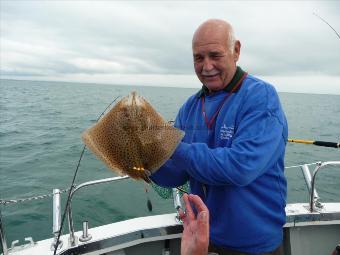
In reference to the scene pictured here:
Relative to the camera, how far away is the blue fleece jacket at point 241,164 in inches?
95.3

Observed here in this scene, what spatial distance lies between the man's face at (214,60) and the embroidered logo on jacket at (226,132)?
450 mm

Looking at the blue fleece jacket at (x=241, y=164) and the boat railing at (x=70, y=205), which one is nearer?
the blue fleece jacket at (x=241, y=164)

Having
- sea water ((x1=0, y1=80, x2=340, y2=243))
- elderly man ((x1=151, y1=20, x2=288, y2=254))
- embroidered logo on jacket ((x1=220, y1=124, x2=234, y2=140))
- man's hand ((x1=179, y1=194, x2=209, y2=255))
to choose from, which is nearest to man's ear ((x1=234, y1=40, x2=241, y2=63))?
elderly man ((x1=151, y1=20, x2=288, y2=254))

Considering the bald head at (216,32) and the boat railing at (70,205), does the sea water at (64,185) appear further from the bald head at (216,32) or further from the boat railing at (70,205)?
the bald head at (216,32)

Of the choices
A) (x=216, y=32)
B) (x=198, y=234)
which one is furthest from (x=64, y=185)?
(x=198, y=234)

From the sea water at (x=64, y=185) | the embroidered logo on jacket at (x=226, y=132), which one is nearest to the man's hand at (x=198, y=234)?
the embroidered logo on jacket at (x=226, y=132)

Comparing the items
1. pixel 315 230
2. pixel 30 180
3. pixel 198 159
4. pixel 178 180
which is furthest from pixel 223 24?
pixel 30 180

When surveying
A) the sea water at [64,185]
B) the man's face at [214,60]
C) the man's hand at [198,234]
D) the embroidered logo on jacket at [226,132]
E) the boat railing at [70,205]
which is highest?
the man's face at [214,60]

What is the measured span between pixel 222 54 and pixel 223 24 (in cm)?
27

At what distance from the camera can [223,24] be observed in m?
2.85

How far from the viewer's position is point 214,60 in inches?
113

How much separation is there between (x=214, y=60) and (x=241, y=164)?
102 cm

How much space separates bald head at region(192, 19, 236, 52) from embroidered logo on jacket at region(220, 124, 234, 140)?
0.75m

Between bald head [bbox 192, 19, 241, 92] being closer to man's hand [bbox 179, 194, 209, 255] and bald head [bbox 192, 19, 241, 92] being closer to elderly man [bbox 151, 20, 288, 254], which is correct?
elderly man [bbox 151, 20, 288, 254]
